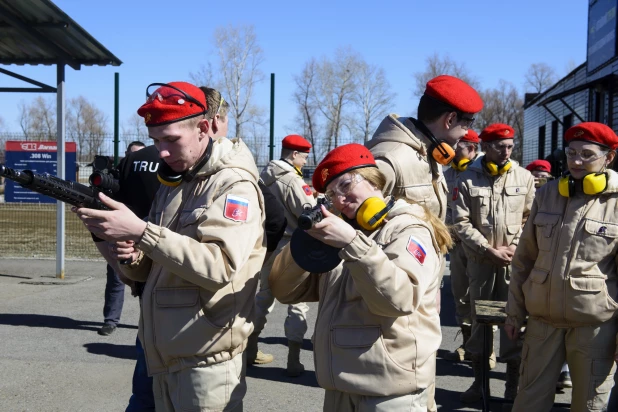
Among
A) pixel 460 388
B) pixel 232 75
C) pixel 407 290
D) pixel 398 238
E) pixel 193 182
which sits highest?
pixel 232 75

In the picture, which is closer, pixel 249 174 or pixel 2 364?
pixel 249 174

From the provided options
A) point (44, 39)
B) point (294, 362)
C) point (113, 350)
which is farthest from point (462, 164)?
point (44, 39)

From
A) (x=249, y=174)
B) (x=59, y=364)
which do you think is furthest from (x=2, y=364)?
(x=249, y=174)

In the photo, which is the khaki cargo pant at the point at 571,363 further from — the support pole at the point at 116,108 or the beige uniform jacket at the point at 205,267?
the support pole at the point at 116,108

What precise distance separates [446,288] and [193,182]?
8.04m

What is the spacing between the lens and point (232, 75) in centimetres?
3956

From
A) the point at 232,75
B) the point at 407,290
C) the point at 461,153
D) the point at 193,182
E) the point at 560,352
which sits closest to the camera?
the point at 407,290

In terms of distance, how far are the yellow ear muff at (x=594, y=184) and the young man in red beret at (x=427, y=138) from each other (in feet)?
4.03

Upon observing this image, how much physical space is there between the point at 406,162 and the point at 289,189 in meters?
3.73

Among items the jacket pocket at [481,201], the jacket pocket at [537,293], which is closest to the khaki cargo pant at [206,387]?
the jacket pocket at [537,293]

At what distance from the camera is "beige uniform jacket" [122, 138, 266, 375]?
255cm

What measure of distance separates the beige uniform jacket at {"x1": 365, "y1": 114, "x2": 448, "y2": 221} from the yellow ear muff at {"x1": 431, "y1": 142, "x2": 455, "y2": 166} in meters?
0.04

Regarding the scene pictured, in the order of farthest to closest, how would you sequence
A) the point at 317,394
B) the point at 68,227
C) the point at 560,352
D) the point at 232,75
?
the point at 232,75, the point at 68,227, the point at 317,394, the point at 560,352

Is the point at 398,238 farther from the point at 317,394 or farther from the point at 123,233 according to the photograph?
the point at 317,394
